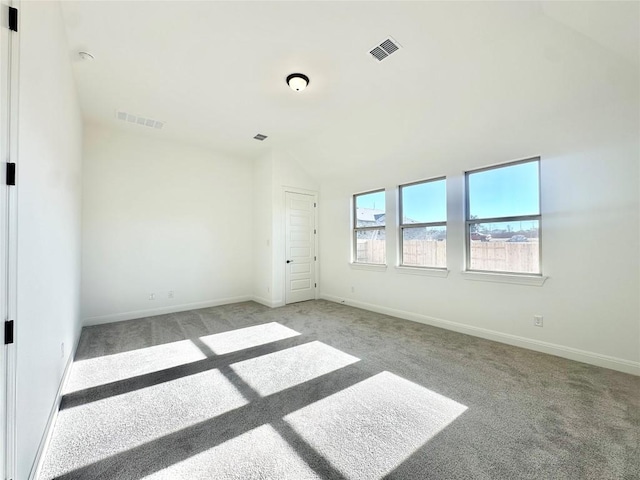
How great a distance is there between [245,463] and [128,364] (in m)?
2.06

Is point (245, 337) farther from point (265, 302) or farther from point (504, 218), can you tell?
point (504, 218)

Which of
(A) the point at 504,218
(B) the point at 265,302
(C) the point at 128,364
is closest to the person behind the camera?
(C) the point at 128,364

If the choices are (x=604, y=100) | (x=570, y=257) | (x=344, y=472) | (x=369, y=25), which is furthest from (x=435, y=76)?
(x=344, y=472)

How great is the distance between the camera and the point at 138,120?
4.14m

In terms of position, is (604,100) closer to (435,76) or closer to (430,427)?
(435,76)

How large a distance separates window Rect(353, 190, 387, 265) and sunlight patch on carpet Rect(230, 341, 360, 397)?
92.6 inches

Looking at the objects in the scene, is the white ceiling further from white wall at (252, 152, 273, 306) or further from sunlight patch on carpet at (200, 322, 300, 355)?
sunlight patch on carpet at (200, 322, 300, 355)

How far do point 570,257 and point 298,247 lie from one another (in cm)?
426

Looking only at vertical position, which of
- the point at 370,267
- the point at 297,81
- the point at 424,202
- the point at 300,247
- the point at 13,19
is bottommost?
the point at 370,267

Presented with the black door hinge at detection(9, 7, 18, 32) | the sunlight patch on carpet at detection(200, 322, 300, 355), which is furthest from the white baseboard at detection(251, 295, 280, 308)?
the black door hinge at detection(9, 7, 18, 32)

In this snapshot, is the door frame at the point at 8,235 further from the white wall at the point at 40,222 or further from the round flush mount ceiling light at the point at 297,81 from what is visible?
the round flush mount ceiling light at the point at 297,81

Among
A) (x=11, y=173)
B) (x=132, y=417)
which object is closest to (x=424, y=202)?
(x=132, y=417)

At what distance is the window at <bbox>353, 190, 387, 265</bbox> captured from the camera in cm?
513

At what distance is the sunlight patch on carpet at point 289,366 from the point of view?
2529mm
